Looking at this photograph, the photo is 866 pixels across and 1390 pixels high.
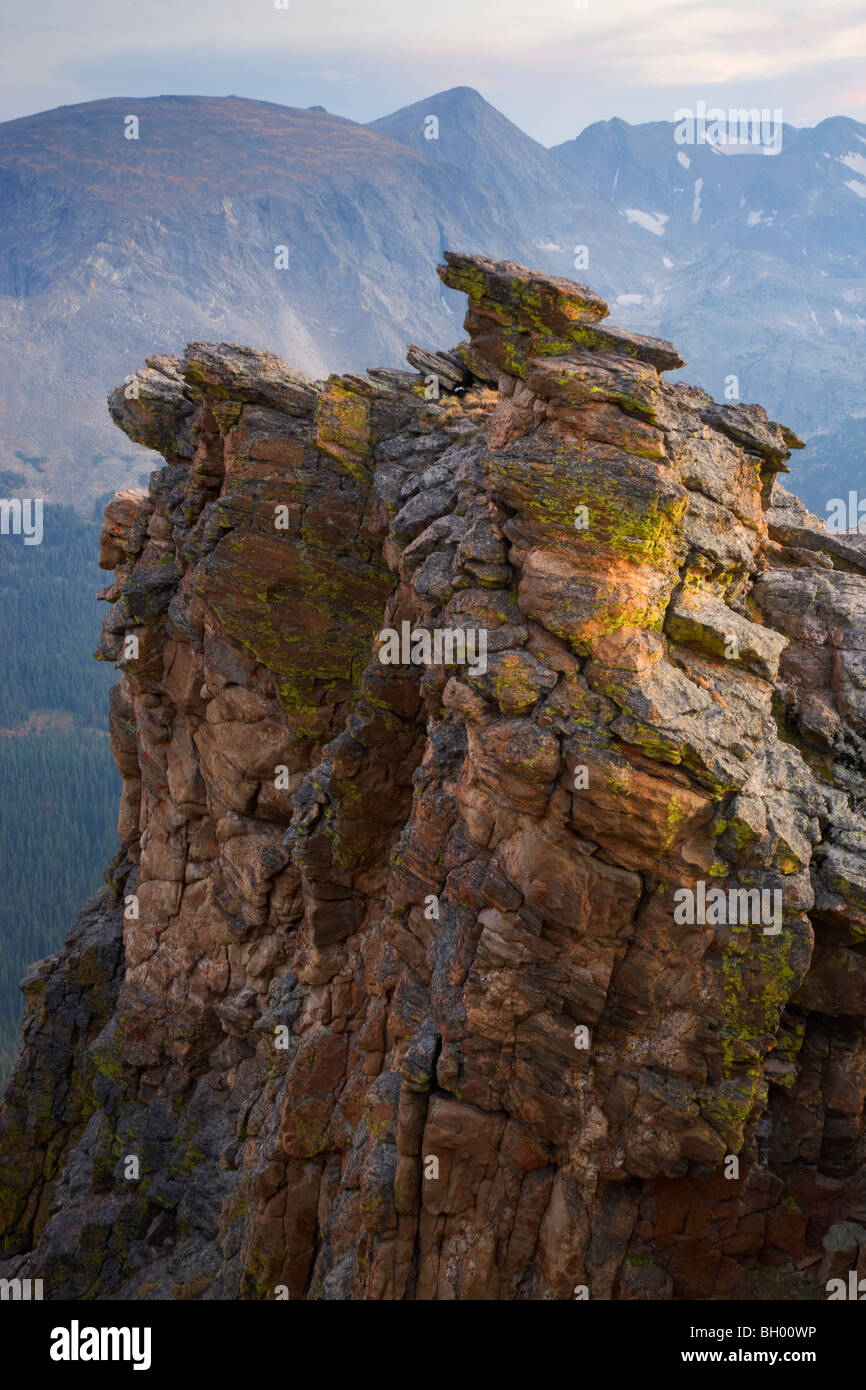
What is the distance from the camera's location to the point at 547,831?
26.9m

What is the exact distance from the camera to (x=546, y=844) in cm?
2684

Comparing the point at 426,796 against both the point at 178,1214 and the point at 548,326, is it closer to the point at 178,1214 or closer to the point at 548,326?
the point at 548,326

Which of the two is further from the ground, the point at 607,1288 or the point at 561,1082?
the point at 561,1082

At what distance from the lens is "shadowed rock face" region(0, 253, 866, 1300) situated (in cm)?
2678

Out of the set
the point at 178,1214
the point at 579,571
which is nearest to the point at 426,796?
the point at 579,571

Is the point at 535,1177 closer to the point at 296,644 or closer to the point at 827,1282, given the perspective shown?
the point at 827,1282

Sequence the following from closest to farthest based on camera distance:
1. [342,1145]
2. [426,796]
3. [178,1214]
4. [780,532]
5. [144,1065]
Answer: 1. [426,796]
2. [342,1145]
3. [780,532]
4. [178,1214]
5. [144,1065]

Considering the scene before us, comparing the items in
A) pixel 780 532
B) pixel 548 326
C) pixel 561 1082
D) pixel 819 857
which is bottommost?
pixel 561 1082

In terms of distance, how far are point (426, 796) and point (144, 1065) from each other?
30.4 m

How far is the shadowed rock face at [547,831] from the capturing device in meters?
26.8

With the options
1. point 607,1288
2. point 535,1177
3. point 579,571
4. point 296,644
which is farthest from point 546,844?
point 296,644

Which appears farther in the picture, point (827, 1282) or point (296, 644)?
point (296, 644)

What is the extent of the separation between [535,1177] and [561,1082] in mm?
3073

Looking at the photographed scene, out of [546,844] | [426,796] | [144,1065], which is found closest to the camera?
[546,844]
